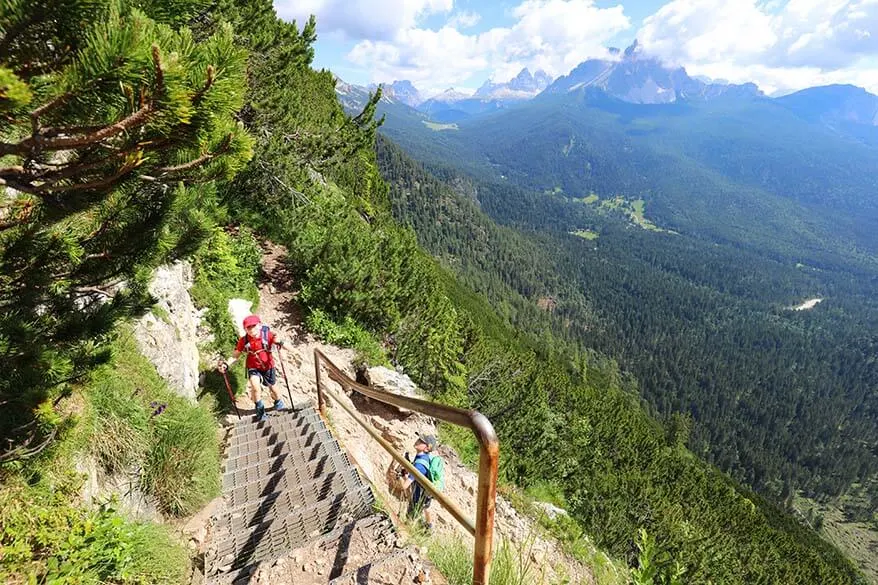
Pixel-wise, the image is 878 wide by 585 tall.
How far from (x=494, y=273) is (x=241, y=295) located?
152 m

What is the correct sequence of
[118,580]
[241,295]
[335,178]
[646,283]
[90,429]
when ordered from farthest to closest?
[646,283] → [335,178] → [241,295] → [90,429] → [118,580]

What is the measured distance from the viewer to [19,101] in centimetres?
108

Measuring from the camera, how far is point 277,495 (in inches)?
190

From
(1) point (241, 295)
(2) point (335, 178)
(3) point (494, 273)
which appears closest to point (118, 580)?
(1) point (241, 295)

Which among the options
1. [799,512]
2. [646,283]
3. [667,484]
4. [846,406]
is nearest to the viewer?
[667,484]

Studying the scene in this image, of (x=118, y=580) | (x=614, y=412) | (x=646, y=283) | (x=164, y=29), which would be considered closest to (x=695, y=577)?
(x=614, y=412)

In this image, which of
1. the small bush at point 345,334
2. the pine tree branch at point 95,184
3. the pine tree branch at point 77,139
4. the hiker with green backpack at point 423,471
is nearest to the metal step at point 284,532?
the hiker with green backpack at point 423,471

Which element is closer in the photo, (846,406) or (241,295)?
(241,295)

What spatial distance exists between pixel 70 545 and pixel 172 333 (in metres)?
4.05

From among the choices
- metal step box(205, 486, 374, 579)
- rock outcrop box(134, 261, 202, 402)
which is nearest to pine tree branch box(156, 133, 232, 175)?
metal step box(205, 486, 374, 579)

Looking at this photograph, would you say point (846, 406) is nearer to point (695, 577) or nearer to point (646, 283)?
point (646, 283)

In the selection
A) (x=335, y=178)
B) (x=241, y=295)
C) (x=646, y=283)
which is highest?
(x=335, y=178)

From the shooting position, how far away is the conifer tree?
4.60 feet

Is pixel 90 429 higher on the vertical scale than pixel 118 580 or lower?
higher
